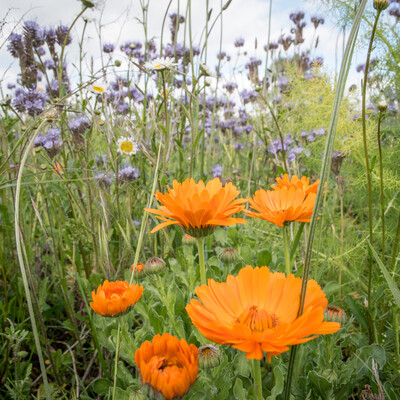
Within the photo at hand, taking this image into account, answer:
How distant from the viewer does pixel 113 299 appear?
2.40 ft

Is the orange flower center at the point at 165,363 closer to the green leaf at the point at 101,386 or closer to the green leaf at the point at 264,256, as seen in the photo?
the green leaf at the point at 101,386

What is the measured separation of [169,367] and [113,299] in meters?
0.24

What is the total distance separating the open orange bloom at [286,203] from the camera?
738 mm

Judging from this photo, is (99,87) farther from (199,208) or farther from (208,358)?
(208,358)

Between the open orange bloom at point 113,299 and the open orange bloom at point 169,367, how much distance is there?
0.58 ft

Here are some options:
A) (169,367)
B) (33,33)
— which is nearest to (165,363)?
(169,367)

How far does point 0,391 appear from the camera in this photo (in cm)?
112

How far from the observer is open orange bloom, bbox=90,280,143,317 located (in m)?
0.73

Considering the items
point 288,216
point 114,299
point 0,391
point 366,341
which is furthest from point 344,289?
point 0,391

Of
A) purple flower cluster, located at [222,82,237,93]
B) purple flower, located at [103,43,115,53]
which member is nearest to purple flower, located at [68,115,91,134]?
purple flower, located at [103,43,115,53]

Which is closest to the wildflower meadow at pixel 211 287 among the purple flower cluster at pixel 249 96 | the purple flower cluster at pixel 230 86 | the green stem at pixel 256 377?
the green stem at pixel 256 377

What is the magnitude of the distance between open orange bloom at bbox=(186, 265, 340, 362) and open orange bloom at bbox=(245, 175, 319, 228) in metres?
0.17

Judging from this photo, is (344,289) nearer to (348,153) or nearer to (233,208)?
(348,153)

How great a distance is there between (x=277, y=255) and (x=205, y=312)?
37.2 inches
